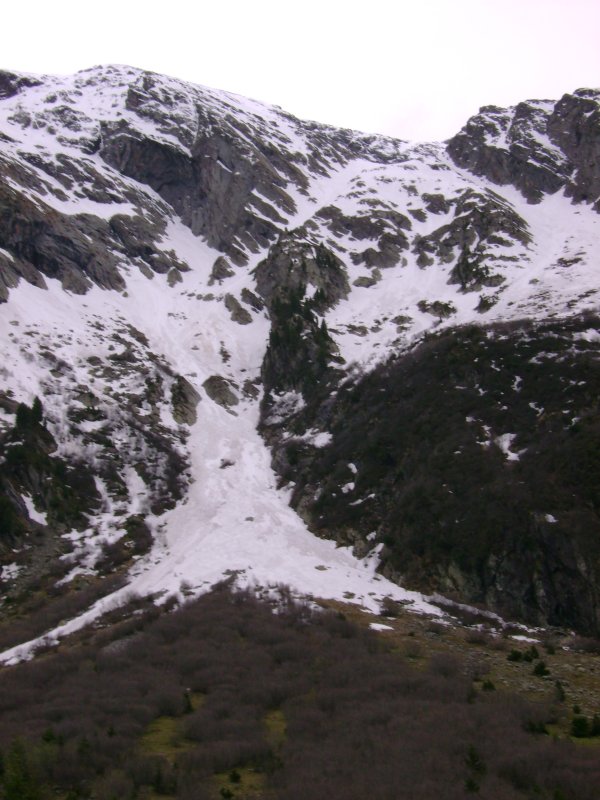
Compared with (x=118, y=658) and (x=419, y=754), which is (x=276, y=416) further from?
(x=419, y=754)

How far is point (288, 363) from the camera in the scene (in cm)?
6100

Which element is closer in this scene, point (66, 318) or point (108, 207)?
point (66, 318)

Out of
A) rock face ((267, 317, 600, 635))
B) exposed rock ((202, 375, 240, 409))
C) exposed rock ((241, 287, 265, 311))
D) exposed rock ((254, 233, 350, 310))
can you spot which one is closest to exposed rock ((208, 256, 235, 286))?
exposed rock ((254, 233, 350, 310))

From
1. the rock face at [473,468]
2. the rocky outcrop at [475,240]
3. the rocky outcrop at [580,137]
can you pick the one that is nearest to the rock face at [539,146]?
the rocky outcrop at [580,137]

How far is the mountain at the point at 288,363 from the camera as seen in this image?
101 ft

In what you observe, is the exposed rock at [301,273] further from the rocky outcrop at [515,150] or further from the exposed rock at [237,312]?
the rocky outcrop at [515,150]

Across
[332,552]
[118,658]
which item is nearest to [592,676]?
[118,658]

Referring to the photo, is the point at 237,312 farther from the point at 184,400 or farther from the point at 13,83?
the point at 13,83

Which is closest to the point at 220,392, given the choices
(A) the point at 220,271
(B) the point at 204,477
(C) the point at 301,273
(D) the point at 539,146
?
(B) the point at 204,477

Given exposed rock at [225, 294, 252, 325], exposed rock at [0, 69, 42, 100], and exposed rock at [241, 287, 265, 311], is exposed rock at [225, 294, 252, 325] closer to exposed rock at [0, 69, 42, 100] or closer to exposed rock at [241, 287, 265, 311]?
exposed rock at [241, 287, 265, 311]

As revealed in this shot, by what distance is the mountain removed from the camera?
3072cm

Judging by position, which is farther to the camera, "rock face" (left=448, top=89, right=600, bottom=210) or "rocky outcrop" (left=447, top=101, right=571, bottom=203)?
"rocky outcrop" (left=447, top=101, right=571, bottom=203)

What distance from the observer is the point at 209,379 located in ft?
202

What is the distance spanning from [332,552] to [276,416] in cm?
2252
